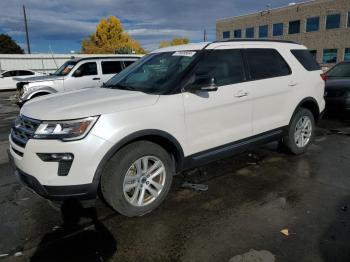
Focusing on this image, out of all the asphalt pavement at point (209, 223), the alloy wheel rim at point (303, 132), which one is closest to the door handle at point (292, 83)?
the alloy wheel rim at point (303, 132)

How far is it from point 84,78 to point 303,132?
739 centimetres

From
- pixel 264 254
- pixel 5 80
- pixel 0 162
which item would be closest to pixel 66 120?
pixel 264 254

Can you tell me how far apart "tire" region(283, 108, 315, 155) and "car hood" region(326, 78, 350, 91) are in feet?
9.53

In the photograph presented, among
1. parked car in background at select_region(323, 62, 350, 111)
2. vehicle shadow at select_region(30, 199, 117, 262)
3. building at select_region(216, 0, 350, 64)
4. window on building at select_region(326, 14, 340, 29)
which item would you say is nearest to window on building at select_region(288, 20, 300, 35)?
building at select_region(216, 0, 350, 64)

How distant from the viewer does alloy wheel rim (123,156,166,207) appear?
334 cm

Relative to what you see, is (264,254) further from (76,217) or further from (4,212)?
(4,212)

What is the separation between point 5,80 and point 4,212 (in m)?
20.9

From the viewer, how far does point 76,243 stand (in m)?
2.98

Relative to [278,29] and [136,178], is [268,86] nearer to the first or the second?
[136,178]

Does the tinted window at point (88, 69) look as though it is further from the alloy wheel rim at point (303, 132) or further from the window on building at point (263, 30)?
the window on building at point (263, 30)

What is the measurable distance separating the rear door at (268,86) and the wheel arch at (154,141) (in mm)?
1352

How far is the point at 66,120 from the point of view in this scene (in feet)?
9.73

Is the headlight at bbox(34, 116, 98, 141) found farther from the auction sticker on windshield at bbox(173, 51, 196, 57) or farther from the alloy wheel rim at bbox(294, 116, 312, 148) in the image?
the alloy wheel rim at bbox(294, 116, 312, 148)

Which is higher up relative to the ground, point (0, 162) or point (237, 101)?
point (237, 101)
